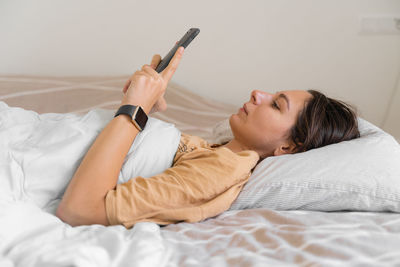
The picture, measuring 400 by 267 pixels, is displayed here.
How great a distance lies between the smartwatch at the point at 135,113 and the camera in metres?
0.95

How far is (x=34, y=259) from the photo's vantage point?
653 millimetres

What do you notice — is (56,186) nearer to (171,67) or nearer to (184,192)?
(184,192)

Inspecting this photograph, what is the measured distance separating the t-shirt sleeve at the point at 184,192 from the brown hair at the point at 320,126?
218 millimetres

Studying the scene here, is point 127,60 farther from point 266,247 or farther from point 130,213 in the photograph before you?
point 266,247

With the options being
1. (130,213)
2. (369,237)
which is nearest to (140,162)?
(130,213)

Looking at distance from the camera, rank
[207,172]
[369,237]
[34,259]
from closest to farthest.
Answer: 1. [34,259]
2. [369,237]
3. [207,172]

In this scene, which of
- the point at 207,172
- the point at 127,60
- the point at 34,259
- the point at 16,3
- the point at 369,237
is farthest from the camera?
the point at 127,60

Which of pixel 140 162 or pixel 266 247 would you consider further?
pixel 140 162

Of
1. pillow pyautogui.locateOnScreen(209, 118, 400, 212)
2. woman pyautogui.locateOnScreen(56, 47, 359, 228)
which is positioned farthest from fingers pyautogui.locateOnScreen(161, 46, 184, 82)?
pillow pyautogui.locateOnScreen(209, 118, 400, 212)

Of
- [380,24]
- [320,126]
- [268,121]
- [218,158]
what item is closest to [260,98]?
[268,121]

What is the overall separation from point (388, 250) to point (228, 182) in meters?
0.35

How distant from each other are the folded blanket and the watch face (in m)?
0.07

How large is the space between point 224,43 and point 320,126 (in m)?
1.14

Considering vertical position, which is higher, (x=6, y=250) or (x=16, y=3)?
(x=16, y=3)
